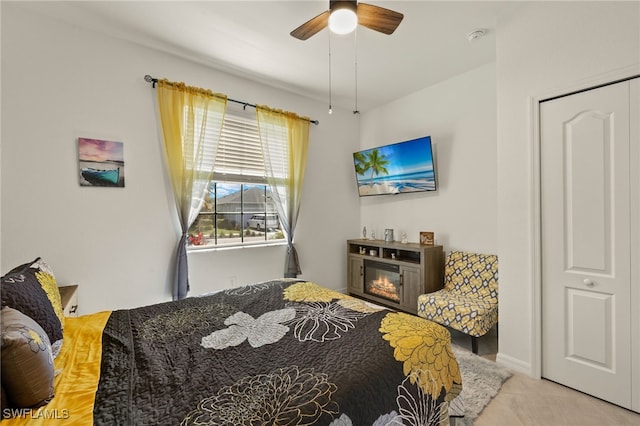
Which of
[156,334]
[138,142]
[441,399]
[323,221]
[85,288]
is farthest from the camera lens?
[323,221]

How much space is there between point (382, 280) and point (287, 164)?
6.45 feet

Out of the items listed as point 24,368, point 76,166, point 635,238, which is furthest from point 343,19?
point 76,166

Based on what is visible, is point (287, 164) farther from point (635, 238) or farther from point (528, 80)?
point (635, 238)

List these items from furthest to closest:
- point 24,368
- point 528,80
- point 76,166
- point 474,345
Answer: point 474,345
point 76,166
point 528,80
point 24,368

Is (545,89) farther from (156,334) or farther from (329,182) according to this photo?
(156,334)

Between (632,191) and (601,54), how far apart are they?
3.07 ft

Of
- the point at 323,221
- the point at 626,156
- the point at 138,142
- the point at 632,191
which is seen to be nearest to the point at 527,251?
the point at 632,191

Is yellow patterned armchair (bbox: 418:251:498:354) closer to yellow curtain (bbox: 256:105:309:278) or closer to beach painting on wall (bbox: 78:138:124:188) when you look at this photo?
yellow curtain (bbox: 256:105:309:278)

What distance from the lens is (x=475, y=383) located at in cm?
209

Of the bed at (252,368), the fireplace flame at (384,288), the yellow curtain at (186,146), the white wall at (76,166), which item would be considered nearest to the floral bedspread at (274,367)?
the bed at (252,368)

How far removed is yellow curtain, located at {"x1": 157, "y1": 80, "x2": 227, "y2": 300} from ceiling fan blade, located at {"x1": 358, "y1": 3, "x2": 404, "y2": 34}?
1818 millimetres

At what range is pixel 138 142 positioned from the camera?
8.73ft

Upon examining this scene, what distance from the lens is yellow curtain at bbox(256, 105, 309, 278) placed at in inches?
137

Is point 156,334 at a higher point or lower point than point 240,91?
lower
